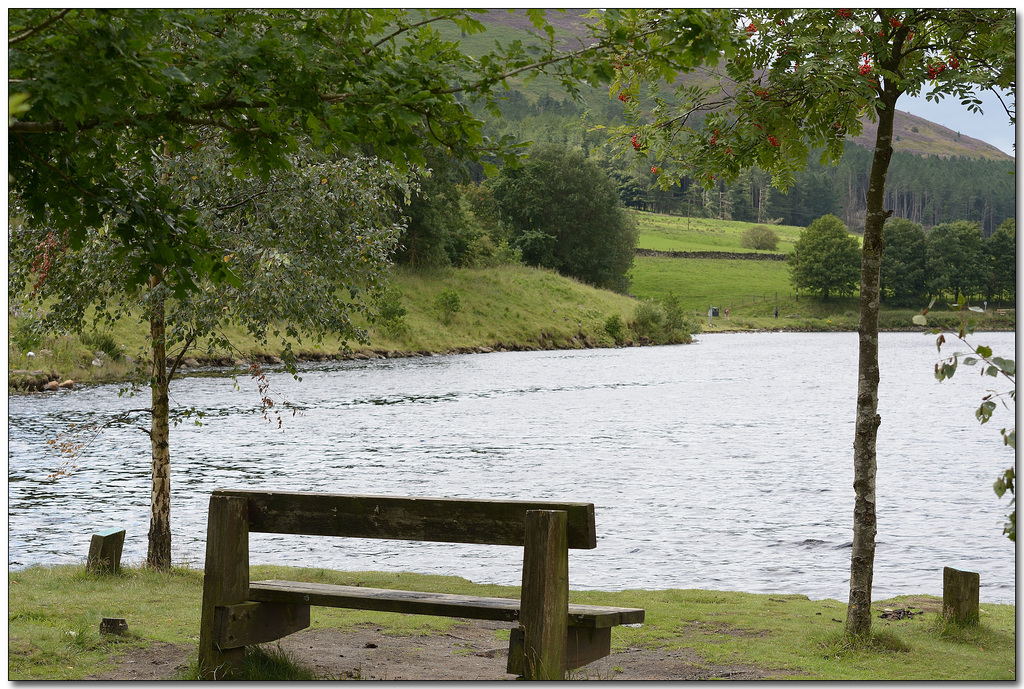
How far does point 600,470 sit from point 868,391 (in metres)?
13.3

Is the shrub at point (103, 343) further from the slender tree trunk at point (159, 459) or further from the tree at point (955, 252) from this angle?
the tree at point (955, 252)

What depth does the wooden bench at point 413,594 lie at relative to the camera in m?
5.52

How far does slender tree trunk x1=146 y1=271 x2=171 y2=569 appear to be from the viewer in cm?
1078

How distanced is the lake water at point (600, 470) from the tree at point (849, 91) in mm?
4039

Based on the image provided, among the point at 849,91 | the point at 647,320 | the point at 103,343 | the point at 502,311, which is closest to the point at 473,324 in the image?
the point at 502,311

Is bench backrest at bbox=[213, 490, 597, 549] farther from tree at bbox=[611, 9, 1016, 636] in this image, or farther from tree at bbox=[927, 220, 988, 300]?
tree at bbox=[927, 220, 988, 300]

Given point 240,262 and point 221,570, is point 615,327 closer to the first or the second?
point 240,262

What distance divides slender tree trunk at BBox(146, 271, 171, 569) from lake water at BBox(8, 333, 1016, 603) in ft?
5.19

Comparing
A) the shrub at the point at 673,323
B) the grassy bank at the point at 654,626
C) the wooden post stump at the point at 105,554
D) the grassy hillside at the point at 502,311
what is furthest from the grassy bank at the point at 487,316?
the grassy bank at the point at 654,626

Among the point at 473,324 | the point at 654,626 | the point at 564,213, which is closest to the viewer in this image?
the point at 654,626

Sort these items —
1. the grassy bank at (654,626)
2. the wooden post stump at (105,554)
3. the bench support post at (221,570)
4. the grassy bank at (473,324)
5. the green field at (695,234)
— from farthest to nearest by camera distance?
the green field at (695,234) < the grassy bank at (473,324) < the wooden post stump at (105,554) < the grassy bank at (654,626) < the bench support post at (221,570)

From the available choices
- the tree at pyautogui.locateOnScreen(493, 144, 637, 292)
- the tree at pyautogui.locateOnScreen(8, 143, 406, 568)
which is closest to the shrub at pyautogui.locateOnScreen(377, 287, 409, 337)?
the tree at pyautogui.locateOnScreen(493, 144, 637, 292)

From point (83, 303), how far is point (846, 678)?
9192 mm

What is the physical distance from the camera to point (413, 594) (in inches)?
247
